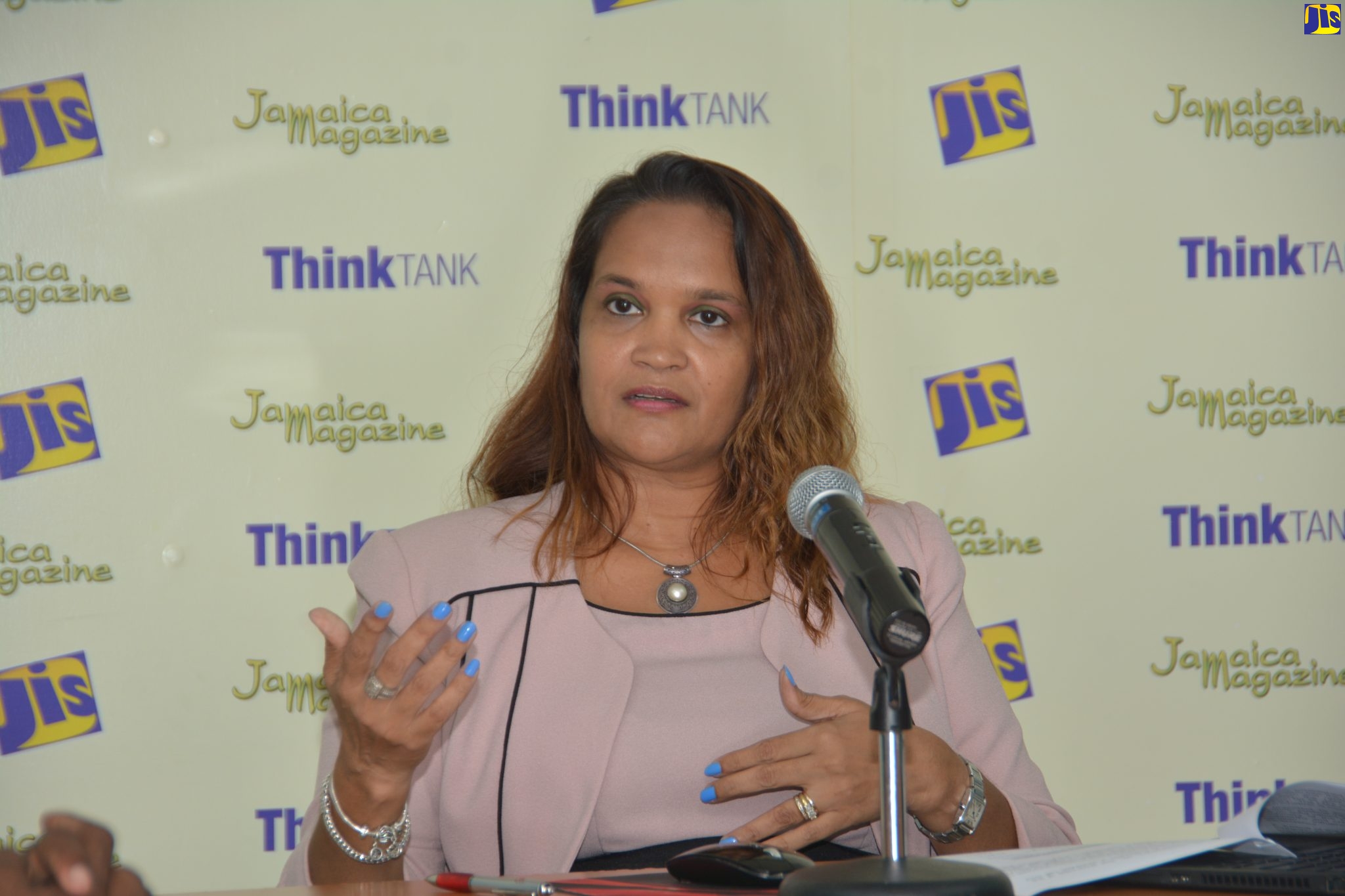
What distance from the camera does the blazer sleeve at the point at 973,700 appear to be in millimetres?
1708

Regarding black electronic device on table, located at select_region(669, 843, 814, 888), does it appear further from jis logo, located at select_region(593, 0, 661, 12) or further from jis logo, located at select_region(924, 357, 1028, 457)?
jis logo, located at select_region(593, 0, 661, 12)

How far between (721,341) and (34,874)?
1255 mm

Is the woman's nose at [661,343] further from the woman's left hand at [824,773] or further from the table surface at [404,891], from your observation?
the table surface at [404,891]

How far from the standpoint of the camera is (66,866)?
35.2 inches

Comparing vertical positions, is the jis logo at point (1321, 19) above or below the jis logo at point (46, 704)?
above

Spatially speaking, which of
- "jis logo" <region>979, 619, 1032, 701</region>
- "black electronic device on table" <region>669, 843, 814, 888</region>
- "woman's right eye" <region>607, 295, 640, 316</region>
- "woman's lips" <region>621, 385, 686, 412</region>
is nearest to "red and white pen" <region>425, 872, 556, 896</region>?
"black electronic device on table" <region>669, 843, 814, 888</region>

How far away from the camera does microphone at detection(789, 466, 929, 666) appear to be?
875mm

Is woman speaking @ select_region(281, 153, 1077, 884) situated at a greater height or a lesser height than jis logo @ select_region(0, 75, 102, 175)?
lesser

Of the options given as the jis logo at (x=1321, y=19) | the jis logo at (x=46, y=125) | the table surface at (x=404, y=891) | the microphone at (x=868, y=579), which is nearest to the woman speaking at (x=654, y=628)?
the table surface at (x=404, y=891)

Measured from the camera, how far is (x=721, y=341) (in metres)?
1.92

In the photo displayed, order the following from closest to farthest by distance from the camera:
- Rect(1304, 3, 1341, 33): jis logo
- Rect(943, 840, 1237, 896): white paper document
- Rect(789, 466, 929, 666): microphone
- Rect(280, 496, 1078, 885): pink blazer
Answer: Rect(789, 466, 929, 666): microphone → Rect(943, 840, 1237, 896): white paper document → Rect(280, 496, 1078, 885): pink blazer → Rect(1304, 3, 1341, 33): jis logo

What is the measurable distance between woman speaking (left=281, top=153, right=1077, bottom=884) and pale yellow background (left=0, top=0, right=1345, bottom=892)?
65cm

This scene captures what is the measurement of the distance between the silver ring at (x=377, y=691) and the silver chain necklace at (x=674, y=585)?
582 millimetres

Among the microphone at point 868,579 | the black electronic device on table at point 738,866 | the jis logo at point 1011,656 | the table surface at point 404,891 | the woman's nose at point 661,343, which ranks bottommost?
the jis logo at point 1011,656
